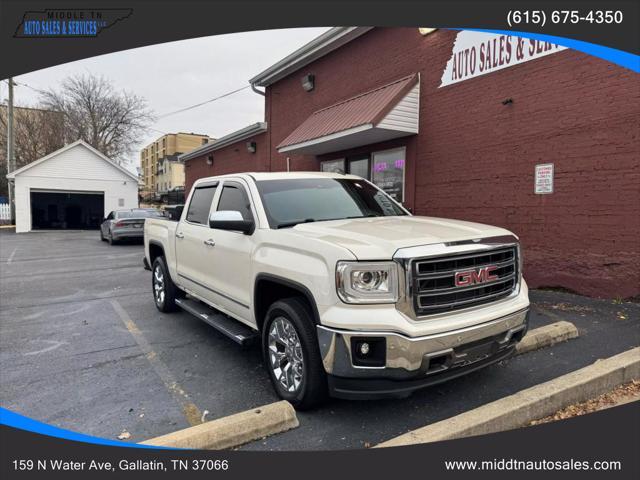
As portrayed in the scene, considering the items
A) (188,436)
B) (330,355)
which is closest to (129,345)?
(188,436)

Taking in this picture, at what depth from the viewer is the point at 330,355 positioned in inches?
117

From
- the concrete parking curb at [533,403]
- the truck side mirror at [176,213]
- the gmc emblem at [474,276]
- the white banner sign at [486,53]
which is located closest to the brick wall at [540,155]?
the white banner sign at [486,53]

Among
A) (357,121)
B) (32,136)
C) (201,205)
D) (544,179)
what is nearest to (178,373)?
(201,205)

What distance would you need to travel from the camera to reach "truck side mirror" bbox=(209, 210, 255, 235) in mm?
3857

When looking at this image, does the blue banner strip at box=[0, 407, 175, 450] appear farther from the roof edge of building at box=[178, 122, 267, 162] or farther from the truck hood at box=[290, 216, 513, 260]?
the roof edge of building at box=[178, 122, 267, 162]

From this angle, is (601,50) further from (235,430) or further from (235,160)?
(235,160)

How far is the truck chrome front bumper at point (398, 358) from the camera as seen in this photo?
2.84 metres

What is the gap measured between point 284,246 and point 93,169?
30016mm

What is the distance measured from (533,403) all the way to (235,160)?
1588 cm

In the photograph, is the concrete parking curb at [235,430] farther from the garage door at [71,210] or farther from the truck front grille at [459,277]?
the garage door at [71,210]

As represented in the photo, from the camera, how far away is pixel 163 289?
655 centimetres

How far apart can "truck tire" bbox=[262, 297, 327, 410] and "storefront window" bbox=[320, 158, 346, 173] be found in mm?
8264

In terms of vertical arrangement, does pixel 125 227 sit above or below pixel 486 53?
below

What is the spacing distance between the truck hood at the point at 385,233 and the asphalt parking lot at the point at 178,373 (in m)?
1.35
